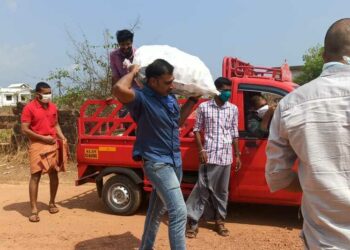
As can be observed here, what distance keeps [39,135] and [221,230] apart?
2.72 metres

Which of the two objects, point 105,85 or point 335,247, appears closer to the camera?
point 335,247

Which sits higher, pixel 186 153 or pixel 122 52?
pixel 122 52

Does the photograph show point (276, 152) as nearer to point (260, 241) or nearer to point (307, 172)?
point (307, 172)

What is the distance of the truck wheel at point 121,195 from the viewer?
6343 millimetres

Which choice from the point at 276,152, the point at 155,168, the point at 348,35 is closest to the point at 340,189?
the point at 276,152

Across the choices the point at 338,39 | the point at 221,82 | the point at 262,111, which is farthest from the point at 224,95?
the point at 338,39

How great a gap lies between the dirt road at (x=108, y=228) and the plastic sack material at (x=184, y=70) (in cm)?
176

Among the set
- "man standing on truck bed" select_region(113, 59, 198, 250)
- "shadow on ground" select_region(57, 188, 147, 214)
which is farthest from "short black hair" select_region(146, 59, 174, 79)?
"shadow on ground" select_region(57, 188, 147, 214)

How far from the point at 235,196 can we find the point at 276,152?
3.79 m

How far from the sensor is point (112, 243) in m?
5.29

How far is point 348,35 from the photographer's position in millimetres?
1927

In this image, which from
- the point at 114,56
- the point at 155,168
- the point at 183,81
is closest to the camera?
the point at 155,168

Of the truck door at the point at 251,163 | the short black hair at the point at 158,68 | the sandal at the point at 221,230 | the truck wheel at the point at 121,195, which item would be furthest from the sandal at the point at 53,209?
the short black hair at the point at 158,68

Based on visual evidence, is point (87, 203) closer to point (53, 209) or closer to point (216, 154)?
point (53, 209)
